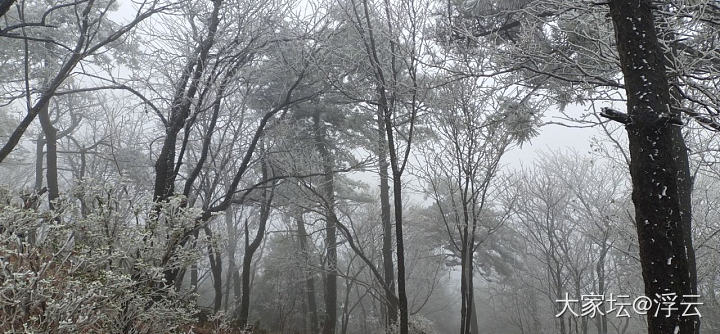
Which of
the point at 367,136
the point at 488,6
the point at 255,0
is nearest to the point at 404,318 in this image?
the point at 488,6

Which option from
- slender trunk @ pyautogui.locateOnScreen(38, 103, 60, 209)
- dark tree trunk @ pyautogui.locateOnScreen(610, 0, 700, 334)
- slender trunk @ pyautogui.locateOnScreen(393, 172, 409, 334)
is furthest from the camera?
slender trunk @ pyautogui.locateOnScreen(38, 103, 60, 209)

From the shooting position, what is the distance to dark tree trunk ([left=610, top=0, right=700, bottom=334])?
102 inches

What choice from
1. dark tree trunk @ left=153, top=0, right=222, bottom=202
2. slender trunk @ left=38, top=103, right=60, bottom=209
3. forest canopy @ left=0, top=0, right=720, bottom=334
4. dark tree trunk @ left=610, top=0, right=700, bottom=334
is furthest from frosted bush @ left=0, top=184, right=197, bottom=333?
slender trunk @ left=38, top=103, right=60, bottom=209

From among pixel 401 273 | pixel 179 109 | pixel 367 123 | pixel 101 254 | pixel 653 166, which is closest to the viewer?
pixel 653 166

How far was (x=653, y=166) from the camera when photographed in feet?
8.80

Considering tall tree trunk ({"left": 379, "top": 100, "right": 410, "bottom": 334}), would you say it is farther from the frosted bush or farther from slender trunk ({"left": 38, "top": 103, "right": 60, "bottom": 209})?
slender trunk ({"left": 38, "top": 103, "right": 60, "bottom": 209})

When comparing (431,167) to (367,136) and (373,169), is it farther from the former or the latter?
(367,136)

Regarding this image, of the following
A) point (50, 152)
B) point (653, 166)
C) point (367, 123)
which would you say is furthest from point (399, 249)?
point (50, 152)

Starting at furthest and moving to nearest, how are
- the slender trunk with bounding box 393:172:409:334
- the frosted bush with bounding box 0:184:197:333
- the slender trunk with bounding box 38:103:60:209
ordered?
the slender trunk with bounding box 38:103:60:209, the slender trunk with bounding box 393:172:409:334, the frosted bush with bounding box 0:184:197:333

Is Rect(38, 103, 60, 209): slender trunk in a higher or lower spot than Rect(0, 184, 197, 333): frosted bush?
higher

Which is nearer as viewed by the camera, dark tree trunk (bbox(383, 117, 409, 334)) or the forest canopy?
the forest canopy

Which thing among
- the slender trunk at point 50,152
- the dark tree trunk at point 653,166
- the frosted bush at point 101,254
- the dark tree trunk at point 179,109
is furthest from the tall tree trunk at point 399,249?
the slender trunk at point 50,152

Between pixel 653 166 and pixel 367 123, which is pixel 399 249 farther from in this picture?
pixel 367 123

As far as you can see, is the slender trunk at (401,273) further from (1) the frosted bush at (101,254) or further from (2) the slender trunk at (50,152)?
(2) the slender trunk at (50,152)
